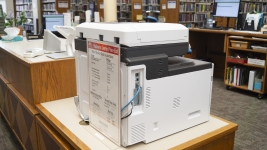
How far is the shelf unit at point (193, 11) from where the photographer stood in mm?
7531

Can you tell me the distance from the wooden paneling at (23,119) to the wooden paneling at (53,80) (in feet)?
0.41

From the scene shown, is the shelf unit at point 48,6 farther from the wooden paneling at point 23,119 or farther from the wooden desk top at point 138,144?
the wooden desk top at point 138,144

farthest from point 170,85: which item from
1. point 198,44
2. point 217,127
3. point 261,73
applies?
point 198,44

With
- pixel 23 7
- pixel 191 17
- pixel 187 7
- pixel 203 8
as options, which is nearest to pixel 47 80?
pixel 187 7

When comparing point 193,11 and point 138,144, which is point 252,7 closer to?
point 193,11

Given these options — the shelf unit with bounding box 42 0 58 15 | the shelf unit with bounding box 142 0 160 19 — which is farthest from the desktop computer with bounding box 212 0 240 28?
the shelf unit with bounding box 42 0 58 15

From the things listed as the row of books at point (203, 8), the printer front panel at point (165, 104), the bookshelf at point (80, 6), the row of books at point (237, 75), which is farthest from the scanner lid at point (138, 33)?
the row of books at point (203, 8)

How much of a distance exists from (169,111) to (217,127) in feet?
0.99

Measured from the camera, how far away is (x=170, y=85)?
1052 mm

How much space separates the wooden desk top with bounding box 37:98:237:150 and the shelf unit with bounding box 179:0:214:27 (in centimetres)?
661

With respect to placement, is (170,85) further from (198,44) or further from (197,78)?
(198,44)

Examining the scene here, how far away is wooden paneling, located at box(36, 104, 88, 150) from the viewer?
1.06m

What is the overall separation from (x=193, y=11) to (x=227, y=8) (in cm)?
352

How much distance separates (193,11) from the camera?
7.73 metres
